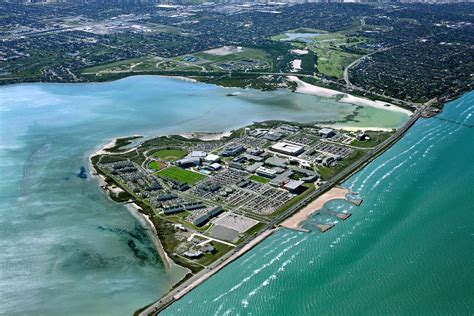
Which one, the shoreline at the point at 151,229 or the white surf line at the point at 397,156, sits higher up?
the white surf line at the point at 397,156

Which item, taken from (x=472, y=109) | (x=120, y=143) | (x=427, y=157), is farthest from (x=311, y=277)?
(x=472, y=109)

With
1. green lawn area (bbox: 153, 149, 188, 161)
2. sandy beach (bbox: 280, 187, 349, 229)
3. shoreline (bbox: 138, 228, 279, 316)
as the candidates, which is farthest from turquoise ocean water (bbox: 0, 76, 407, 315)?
sandy beach (bbox: 280, 187, 349, 229)

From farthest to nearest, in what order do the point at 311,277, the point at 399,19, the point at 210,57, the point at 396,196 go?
the point at 399,19, the point at 210,57, the point at 396,196, the point at 311,277

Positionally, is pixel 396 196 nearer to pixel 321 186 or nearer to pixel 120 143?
pixel 321 186

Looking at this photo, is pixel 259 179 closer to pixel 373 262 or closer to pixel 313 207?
pixel 313 207

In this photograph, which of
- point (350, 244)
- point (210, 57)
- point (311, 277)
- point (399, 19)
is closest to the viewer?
point (311, 277)

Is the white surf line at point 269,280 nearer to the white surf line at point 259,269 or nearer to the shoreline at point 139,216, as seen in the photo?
the white surf line at point 259,269

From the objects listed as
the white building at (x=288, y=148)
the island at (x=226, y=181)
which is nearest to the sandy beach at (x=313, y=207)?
Result: the island at (x=226, y=181)

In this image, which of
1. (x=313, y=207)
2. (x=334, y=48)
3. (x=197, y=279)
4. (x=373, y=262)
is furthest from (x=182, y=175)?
(x=334, y=48)

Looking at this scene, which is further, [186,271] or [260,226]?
[260,226]
